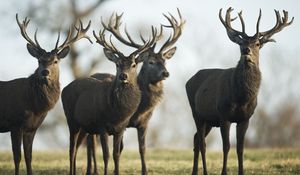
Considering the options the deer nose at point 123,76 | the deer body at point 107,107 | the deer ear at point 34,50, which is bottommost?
the deer body at point 107,107

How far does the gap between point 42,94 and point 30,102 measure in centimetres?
31

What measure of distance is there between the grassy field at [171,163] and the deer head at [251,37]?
3.03m

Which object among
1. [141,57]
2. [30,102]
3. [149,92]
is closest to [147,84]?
[149,92]

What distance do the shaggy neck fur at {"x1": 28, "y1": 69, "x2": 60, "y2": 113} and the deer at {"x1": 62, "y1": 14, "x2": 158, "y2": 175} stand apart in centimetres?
65

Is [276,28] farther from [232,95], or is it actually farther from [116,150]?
[116,150]

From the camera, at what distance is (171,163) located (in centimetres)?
2164

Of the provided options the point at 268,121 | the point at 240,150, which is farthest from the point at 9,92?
the point at 268,121

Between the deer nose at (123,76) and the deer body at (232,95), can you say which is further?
the deer nose at (123,76)

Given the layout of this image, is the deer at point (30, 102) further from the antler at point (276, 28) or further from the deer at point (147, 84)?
the antler at point (276, 28)

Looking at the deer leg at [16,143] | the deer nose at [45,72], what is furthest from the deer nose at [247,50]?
the deer leg at [16,143]

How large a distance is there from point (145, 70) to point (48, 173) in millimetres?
3330

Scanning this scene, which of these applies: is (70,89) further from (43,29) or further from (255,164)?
(43,29)

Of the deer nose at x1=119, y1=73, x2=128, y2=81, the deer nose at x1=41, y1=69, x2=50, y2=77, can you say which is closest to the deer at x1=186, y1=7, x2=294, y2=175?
the deer nose at x1=119, y1=73, x2=128, y2=81

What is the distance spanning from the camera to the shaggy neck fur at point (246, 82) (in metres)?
16.8
